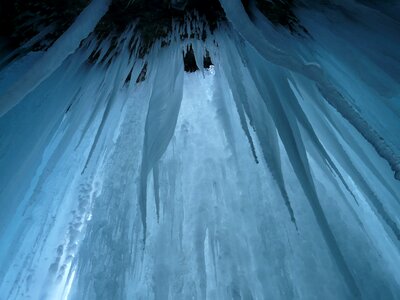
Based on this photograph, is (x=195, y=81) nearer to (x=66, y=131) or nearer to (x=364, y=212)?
(x=66, y=131)

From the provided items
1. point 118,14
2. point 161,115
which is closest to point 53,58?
point 161,115

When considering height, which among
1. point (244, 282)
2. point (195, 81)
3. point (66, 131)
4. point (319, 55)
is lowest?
point (244, 282)

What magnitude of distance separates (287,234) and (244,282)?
1.17 feet

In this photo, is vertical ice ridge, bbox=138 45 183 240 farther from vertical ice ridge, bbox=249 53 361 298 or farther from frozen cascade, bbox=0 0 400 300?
vertical ice ridge, bbox=249 53 361 298

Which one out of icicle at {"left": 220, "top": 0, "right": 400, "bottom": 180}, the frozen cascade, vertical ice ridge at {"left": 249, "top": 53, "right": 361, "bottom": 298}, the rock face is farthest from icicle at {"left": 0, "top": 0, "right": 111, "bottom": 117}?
vertical ice ridge at {"left": 249, "top": 53, "right": 361, "bottom": 298}

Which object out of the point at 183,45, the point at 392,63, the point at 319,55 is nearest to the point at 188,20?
the point at 183,45

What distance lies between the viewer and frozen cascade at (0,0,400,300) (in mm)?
1548

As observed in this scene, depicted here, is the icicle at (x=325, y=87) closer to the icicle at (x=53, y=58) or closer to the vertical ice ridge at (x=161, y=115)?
the vertical ice ridge at (x=161, y=115)

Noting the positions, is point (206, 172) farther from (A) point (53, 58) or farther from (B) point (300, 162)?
(A) point (53, 58)

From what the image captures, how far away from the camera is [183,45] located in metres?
1.99

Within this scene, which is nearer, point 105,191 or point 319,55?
point 319,55

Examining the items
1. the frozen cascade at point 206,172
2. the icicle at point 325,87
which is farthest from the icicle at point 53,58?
the icicle at point 325,87

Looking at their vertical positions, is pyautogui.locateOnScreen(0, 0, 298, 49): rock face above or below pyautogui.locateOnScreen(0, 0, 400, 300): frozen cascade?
above

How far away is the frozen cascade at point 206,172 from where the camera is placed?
1.55 m
